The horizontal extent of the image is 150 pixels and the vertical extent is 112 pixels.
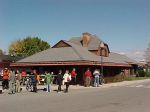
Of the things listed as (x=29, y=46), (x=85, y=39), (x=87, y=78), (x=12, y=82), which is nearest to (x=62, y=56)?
(x=87, y=78)

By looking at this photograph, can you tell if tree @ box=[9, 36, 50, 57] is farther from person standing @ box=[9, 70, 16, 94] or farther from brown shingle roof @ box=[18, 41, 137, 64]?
person standing @ box=[9, 70, 16, 94]

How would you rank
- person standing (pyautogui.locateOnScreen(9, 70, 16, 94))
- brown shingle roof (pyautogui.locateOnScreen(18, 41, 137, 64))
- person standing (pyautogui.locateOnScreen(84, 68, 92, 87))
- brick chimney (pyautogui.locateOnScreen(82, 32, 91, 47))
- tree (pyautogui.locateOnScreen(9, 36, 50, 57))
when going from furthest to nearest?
tree (pyautogui.locateOnScreen(9, 36, 50, 57)) < brick chimney (pyautogui.locateOnScreen(82, 32, 91, 47)) < brown shingle roof (pyautogui.locateOnScreen(18, 41, 137, 64)) < person standing (pyautogui.locateOnScreen(84, 68, 92, 87)) < person standing (pyautogui.locateOnScreen(9, 70, 16, 94))

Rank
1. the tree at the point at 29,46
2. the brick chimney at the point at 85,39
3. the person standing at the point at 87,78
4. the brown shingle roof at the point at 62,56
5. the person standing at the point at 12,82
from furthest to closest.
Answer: the tree at the point at 29,46 < the brick chimney at the point at 85,39 < the brown shingle roof at the point at 62,56 < the person standing at the point at 87,78 < the person standing at the point at 12,82

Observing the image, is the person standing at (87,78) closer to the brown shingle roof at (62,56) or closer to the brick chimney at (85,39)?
the brown shingle roof at (62,56)

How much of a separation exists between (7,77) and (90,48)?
2252 cm

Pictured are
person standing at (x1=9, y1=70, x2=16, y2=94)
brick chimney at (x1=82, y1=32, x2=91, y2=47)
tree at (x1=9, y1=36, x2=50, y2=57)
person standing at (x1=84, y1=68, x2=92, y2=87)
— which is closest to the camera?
person standing at (x1=9, y1=70, x2=16, y2=94)

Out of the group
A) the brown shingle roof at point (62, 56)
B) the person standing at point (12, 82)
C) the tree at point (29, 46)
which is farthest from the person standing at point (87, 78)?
the tree at point (29, 46)

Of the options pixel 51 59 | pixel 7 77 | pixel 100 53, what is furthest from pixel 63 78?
pixel 100 53

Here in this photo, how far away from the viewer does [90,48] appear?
1976 inches

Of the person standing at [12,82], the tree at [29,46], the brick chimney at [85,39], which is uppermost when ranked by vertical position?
the tree at [29,46]

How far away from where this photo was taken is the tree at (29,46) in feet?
325

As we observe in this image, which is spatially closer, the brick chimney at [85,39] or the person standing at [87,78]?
the person standing at [87,78]

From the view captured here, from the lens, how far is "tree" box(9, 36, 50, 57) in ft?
325

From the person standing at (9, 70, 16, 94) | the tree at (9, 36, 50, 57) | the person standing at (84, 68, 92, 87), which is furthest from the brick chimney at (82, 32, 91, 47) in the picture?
the tree at (9, 36, 50, 57)
